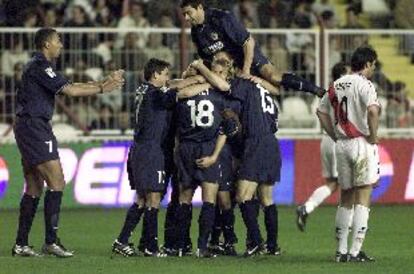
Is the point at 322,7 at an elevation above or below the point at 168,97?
above

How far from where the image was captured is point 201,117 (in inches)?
Answer: 640

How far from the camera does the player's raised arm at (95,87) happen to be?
1592 cm

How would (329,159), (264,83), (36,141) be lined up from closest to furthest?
(36,141) → (264,83) → (329,159)

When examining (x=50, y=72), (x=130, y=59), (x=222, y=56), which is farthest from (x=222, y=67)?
(x=130, y=59)

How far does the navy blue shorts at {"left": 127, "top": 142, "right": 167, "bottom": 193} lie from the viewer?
16.5 metres

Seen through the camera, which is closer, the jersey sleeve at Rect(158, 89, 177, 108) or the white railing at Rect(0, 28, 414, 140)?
the jersey sleeve at Rect(158, 89, 177, 108)

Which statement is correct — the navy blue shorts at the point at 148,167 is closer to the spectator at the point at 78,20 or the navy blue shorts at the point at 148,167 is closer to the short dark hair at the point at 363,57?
the short dark hair at the point at 363,57

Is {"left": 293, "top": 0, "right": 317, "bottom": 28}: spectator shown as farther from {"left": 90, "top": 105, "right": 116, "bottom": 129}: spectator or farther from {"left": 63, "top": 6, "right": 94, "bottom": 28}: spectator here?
{"left": 90, "top": 105, "right": 116, "bottom": 129}: spectator

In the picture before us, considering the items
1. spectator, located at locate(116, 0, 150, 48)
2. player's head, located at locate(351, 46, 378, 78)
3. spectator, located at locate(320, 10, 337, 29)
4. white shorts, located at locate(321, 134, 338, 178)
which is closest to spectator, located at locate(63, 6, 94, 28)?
spectator, located at locate(116, 0, 150, 48)

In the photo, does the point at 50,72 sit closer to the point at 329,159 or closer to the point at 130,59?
the point at 329,159

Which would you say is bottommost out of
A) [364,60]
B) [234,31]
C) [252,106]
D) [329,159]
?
A: [329,159]

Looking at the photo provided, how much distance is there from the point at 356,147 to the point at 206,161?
1.65m

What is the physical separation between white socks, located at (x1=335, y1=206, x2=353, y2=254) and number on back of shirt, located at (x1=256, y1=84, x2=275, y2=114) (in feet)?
5.29

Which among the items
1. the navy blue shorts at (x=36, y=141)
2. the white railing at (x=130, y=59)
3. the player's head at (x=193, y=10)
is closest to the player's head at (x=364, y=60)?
the player's head at (x=193, y=10)
